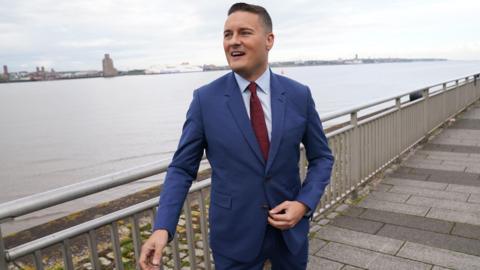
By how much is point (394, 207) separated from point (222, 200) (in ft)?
12.3

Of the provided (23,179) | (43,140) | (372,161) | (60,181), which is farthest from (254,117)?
(43,140)

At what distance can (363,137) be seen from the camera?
5469 mm

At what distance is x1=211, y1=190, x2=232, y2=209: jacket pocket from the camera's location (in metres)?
1.92

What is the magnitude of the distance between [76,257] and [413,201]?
13.5 ft

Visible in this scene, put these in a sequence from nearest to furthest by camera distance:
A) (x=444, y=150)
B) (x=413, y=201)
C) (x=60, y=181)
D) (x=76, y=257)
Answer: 1. (x=76, y=257)
2. (x=413, y=201)
3. (x=444, y=150)
4. (x=60, y=181)

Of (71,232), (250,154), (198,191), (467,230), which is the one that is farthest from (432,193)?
(71,232)

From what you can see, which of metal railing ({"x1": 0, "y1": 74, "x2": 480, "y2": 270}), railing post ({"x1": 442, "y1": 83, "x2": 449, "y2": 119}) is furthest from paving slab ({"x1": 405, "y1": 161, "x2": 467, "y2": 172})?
railing post ({"x1": 442, "y1": 83, "x2": 449, "y2": 119})

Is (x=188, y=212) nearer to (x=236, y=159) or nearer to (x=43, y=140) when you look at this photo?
(x=236, y=159)

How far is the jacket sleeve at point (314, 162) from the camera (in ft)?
6.34

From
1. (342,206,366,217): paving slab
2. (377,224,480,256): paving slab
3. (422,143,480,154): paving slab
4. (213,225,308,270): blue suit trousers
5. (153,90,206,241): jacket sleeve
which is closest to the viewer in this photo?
(153,90,206,241): jacket sleeve

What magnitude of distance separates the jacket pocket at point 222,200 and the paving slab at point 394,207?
3.62 m

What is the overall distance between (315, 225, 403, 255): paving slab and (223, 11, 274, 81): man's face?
284 cm

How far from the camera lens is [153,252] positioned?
5.23 feet

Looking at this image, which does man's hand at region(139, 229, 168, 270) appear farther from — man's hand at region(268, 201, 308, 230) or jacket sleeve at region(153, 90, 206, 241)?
man's hand at region(268, 201, 308, 230)
